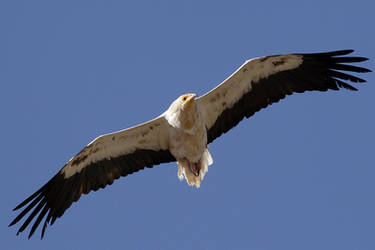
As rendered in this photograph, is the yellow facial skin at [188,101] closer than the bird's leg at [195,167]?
Yes

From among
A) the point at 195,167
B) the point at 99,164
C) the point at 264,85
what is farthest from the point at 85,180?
the point at 264,85

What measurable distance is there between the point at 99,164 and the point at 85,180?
1.12 feet

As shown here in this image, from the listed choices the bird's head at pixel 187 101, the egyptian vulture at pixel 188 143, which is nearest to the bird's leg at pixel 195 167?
the egyptian vulture at pixel 188 143

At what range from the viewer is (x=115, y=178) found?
45.1 feet

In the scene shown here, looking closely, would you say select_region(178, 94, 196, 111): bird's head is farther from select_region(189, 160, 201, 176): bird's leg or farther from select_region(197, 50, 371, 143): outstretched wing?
select_region(189, 160, 201, 176): bird's leg

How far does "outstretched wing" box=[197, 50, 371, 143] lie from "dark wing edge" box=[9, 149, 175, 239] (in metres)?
1.01

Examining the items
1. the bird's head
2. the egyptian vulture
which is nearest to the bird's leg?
the egyptian vulture

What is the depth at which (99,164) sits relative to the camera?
44.8 ft

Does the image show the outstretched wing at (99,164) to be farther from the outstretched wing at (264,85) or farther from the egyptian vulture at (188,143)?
the outstretched wing at (264,85)

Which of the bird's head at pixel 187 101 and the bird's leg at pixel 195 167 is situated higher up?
the bird's head at pixel 187 101

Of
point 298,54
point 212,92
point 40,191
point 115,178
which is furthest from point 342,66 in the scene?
point 40,191

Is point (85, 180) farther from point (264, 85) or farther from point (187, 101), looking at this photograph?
point (264, 85)

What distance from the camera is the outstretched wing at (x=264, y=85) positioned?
43.7 feet

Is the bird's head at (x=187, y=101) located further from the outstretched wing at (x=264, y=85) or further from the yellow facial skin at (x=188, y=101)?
the outstretched wing at (x=264, y=85)
